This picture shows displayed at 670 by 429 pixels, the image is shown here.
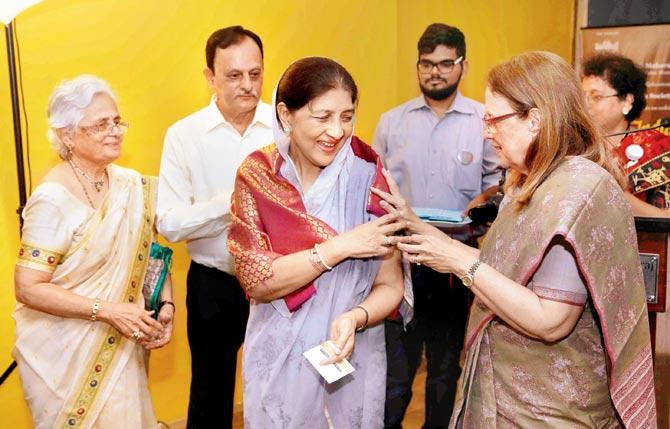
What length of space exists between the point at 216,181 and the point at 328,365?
1.47m

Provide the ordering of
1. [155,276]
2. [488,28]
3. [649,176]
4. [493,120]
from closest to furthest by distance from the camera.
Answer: [493,120], [155,276], [649,176], [488,28]

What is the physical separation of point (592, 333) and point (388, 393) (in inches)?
68.8

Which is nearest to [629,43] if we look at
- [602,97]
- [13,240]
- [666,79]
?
[666,79]

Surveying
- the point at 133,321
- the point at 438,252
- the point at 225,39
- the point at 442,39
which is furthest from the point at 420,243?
the point at 442,39

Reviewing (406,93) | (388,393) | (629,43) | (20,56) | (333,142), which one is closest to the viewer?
(333,142)

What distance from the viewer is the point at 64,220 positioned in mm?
2537

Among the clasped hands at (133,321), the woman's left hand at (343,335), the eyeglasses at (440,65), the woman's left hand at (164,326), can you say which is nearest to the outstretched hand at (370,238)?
the woman's left hand at (343,335)

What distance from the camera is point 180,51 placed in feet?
11.7

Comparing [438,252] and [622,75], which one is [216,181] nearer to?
[438,252]

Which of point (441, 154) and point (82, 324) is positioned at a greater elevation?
point (441, 154)

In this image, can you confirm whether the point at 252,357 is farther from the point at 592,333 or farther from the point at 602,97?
the point at 602,97

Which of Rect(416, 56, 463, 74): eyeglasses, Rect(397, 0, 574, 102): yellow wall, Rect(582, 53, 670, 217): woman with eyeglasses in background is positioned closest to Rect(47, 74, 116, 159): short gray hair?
Rect(416, 56, 463, 74): eyeglasses

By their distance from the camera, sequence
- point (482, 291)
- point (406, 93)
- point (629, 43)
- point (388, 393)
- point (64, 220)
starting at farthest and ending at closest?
point (406, 93) < point (629, 43) < point (388, 393) < point (64, 220) < point (482, 291)

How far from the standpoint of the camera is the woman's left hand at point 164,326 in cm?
272
